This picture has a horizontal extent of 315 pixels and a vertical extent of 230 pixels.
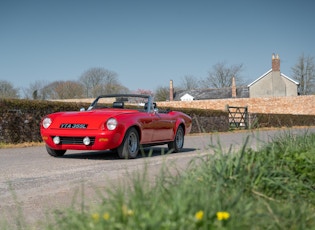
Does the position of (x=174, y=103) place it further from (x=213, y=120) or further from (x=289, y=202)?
(x=289, y=202)

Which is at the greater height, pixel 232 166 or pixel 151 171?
pixel 232 166

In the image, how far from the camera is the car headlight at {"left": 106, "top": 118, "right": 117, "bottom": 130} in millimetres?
8555

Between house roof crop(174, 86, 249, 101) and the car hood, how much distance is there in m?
66.4

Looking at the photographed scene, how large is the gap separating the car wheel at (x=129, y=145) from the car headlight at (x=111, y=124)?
39 cm

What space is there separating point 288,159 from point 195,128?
20577mm

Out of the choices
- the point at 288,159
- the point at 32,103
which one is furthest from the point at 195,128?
the point at 288,159

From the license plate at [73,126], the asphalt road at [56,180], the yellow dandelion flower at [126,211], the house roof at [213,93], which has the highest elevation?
the house roof at [213,93]

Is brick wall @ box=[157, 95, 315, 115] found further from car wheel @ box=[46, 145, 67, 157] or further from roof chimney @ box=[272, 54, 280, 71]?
car wheel @ box=[46, 145, 67, 157]

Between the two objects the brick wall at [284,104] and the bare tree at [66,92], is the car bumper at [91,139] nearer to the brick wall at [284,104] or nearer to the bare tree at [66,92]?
the brick wall at [284,104]

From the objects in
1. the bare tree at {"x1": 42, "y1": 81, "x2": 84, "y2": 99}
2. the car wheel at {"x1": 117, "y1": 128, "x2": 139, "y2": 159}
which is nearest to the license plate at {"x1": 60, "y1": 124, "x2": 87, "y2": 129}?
the car wheel at {"x1": 117, "y1": 128, "x2": 139, "y2": 159}

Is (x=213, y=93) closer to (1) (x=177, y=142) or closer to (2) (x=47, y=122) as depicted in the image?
(1) (x=177, y=142)

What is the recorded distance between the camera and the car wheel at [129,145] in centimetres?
880

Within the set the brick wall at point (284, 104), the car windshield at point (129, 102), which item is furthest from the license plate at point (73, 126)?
the brick wall at point (284, 104)

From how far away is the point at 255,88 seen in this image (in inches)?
2825
